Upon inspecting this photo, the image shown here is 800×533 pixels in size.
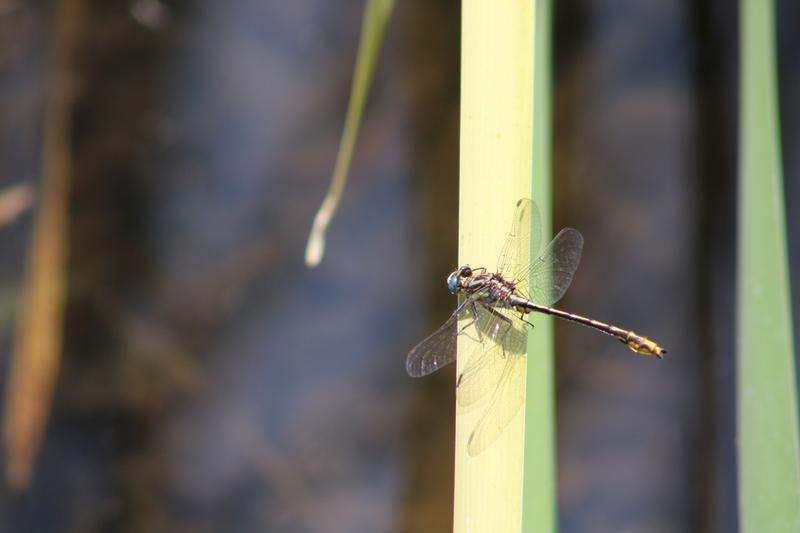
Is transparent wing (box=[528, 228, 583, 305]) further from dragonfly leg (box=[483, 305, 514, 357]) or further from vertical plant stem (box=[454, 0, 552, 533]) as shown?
vertical plant stem (box=[454, 0, 552, 533])

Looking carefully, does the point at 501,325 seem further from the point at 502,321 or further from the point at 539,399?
the point at 539,399

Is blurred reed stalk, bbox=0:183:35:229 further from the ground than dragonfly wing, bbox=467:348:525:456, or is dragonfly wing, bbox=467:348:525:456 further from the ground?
blurred reed stalk, bbox=0:183:35:229

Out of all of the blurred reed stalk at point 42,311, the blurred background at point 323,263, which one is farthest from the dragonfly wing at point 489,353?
the blurred reed stalk at point 42,311

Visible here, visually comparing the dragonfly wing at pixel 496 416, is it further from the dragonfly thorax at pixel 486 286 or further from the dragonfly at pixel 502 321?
the dragonfly thorax at pixel 486 286

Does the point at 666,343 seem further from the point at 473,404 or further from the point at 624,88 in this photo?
the point at 473,404

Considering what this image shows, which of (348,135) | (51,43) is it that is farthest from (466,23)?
(51,43)

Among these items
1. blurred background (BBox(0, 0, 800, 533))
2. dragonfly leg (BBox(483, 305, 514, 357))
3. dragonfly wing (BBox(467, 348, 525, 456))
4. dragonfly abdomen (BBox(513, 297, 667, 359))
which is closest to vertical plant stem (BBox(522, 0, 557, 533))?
dragonfly wing (BBox(467, 348, 525, 456))

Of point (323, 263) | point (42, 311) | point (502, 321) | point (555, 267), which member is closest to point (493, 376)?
point (502, 321)
